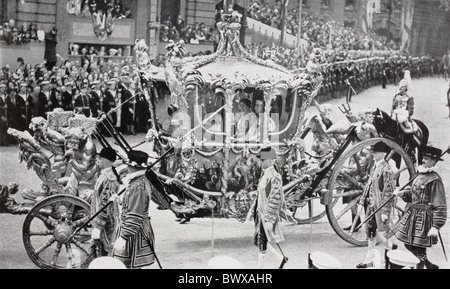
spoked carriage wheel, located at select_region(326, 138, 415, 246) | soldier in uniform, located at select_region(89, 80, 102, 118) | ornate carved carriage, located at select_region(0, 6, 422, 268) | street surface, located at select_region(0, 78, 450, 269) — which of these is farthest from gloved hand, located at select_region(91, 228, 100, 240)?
spoked carriage wheel, located at select_region(326, 138, 415, 246)

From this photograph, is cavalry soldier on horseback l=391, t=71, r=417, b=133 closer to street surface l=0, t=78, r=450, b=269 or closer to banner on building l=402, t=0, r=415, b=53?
street surface l=0, t=78, r=450, b=269

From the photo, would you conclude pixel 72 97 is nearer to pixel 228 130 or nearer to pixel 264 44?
pixel 228 130

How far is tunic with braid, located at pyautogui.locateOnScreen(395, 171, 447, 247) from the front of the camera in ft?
19.6

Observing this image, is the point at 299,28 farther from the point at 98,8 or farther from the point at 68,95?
the point at 68,95

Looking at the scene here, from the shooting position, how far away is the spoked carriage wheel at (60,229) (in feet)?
18.5

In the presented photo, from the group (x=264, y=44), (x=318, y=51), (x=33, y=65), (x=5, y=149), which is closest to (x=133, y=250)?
(x=5, y=149)

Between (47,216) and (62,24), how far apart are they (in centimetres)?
202

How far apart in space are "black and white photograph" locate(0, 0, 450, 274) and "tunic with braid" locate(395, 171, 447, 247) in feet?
0.04

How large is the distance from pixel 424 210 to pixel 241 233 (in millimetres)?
1931

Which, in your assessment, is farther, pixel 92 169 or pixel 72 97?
pixel 72 97

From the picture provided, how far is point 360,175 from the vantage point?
690 centimetres

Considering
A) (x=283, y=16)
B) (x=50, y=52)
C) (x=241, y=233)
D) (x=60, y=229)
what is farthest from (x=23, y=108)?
(x=283, y=16)

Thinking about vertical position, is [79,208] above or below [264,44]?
below

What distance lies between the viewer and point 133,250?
5.32 metres
